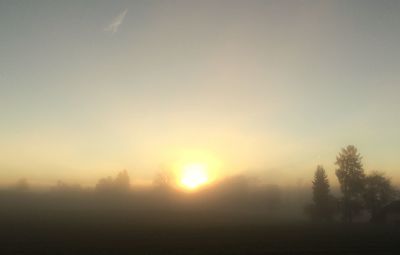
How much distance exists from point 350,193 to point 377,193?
11749 mm

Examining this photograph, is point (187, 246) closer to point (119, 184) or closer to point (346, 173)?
point (346, 173)

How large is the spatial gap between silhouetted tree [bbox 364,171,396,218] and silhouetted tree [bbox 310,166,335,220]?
958 cm

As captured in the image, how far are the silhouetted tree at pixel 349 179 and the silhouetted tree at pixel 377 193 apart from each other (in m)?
4.18

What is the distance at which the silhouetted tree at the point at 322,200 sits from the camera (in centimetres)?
9300

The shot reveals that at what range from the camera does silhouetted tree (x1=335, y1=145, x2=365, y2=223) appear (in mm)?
82688

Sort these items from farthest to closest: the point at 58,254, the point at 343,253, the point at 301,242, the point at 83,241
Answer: the point at 301,242, the point at 83,241, the point at 343,253, the point at 58,254

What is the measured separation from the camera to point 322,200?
310ft

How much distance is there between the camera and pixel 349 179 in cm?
8294

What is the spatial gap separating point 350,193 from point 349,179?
3.43 meters

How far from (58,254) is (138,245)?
305 inches

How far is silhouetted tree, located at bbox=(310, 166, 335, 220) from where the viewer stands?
305 ft

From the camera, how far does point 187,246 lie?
31703mm

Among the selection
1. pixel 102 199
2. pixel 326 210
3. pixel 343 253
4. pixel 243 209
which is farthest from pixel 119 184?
pixel 343 253

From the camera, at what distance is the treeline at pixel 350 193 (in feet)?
272
